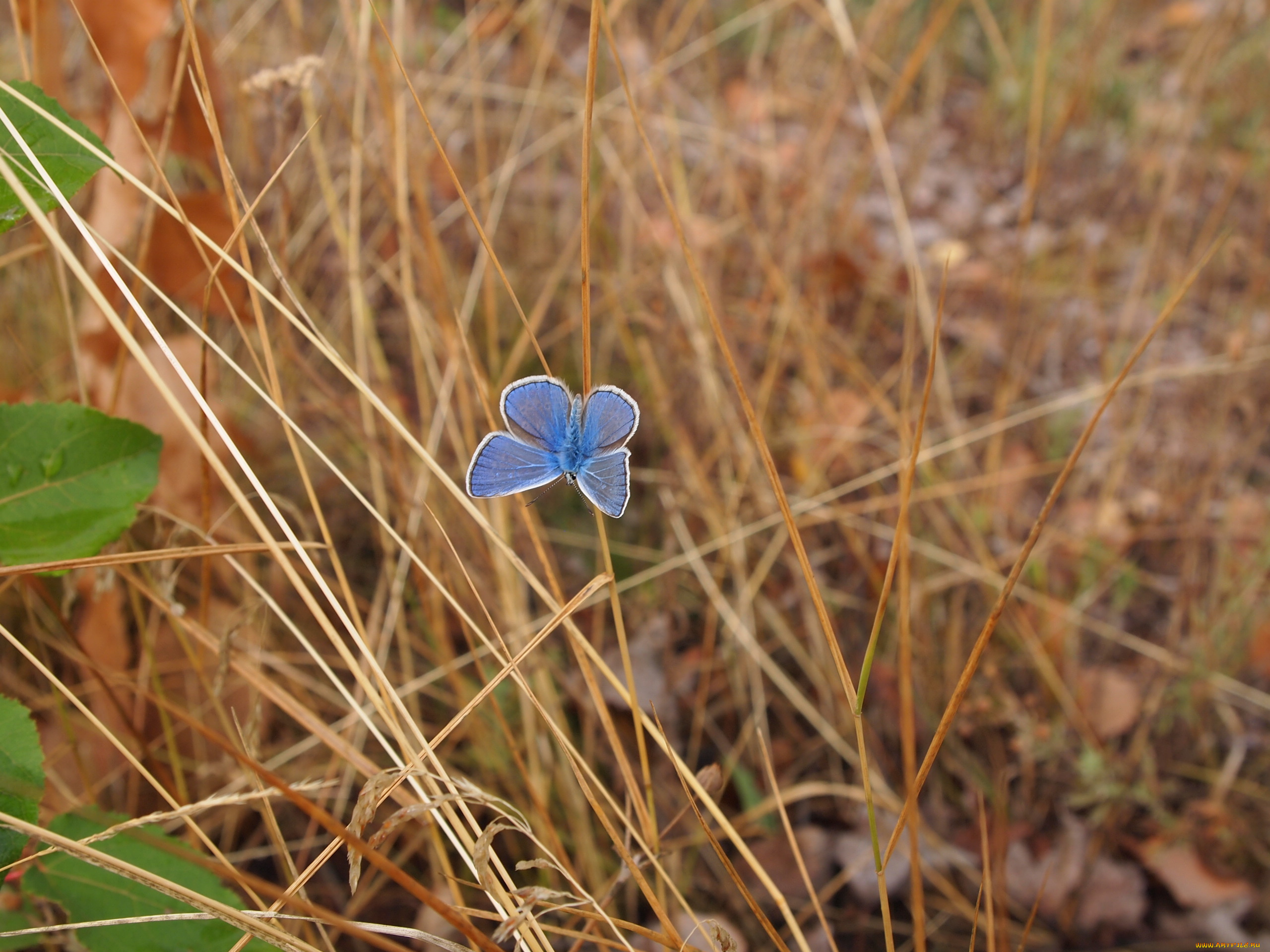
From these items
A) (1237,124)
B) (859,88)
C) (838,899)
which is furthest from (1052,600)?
(1237,124)

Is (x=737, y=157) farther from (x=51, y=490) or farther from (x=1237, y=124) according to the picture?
(x=51, y=490)

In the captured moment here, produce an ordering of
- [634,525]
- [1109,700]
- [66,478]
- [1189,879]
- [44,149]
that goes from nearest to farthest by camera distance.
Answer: [44,149]
[66,478]
[1189,879]
[1109,700]
[634,525]

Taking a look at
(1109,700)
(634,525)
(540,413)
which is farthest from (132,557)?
(1109,700)

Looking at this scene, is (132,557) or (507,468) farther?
(507,468)

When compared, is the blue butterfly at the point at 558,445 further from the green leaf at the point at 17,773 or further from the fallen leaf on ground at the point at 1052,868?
the fallen leaf on ground at the point at 1052,868

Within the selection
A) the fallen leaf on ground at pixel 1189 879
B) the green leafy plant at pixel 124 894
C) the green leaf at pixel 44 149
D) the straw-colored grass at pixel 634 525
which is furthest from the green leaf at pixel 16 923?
the fallen leaf on ground at pixel 1189 879

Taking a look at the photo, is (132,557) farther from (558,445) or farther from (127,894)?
(558,445)

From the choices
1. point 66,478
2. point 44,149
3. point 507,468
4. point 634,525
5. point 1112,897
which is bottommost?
point 1112,897

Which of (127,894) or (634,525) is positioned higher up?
(127,894)
